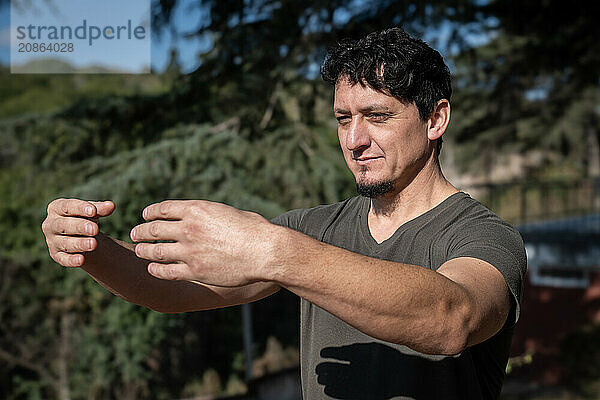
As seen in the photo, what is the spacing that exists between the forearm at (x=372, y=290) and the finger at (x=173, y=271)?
0.47 ft

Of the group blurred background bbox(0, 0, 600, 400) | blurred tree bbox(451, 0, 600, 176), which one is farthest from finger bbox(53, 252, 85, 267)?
blurred tree bbox(451, 0, 600, 176)

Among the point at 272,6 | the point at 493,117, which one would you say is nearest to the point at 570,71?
the point at 493,117

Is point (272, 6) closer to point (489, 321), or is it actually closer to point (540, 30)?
point (540, 30)

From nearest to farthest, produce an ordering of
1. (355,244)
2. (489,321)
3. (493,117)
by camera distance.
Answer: (489,321)
(355,244)
(493,117)

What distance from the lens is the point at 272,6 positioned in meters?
5.26

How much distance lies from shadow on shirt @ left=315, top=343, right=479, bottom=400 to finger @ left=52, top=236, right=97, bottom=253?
2.13 feet

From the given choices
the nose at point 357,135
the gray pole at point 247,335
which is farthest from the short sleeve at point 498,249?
the gray pole at point 247,335

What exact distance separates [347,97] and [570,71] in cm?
610

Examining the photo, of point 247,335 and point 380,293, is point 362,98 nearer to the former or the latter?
point 380,293

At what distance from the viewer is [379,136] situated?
4.89 feet

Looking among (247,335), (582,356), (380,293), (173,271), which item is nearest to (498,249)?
(380,293)

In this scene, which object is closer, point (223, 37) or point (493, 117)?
point (223, 37)

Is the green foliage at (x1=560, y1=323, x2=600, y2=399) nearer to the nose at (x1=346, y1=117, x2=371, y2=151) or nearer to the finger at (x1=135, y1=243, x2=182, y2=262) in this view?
the nose at (x1=346, y1=117, x2=371, y2=151)

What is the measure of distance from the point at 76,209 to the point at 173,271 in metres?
0.42
